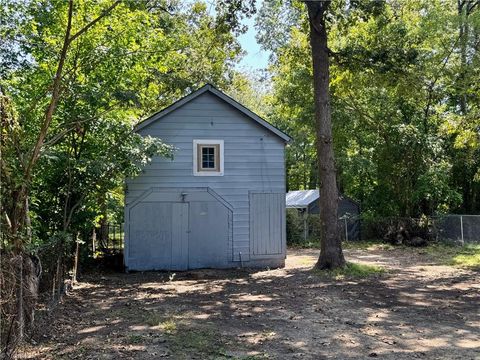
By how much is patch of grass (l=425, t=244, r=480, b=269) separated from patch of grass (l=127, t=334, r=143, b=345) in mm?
11845

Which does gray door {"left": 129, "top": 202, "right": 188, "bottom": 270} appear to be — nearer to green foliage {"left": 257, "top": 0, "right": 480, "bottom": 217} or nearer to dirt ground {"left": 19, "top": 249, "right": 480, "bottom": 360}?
dirt ground {"left": 19, "top": 249, "right": 480, "bottom": 360}

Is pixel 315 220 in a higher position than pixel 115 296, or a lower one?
higher

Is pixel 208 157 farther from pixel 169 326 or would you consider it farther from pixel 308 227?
pixel 308 227

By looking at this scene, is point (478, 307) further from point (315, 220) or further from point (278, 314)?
point (315, 220)

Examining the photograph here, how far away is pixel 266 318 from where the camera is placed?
326 inches

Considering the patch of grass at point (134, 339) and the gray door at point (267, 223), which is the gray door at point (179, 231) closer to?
the gray door at point (267, 223)

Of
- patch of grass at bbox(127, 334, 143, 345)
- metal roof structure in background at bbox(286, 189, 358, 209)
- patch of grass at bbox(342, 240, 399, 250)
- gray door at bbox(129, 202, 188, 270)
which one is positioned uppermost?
metal roof structure in background at bbox(286, 189, 358, 209)

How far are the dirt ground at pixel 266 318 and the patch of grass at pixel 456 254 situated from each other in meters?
2.17

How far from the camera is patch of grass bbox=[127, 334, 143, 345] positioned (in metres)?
6.54

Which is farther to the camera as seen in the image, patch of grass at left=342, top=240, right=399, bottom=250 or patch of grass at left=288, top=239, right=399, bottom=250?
patch of grass at left=288, top=239, right=399, bottom=250

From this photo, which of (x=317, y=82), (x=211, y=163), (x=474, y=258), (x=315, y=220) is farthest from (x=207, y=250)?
(x=315, y=220)

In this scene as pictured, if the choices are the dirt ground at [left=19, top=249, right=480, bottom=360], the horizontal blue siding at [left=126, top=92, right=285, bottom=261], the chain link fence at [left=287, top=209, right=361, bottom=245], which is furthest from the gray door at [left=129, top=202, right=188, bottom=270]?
the chain link fence at [left=287, top=209, right=361, bottom=245]

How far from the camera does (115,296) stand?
1064cm

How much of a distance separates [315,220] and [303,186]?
20.1m
